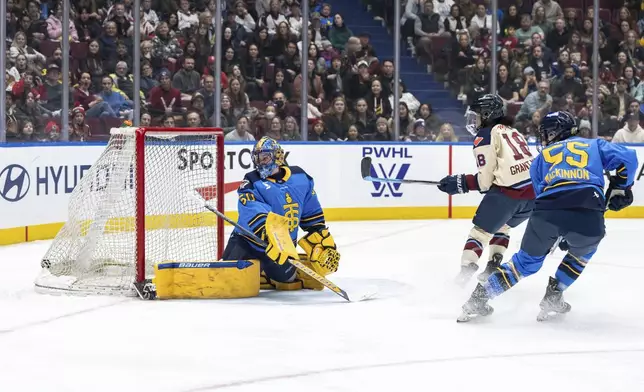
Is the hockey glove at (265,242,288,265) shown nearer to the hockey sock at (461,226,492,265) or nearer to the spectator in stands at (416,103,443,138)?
the hockey sock at (461,226,492,265)

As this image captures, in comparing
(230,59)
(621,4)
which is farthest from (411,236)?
(621,4)

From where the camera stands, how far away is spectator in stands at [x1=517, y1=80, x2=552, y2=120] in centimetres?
1166

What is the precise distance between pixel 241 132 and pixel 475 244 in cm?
457

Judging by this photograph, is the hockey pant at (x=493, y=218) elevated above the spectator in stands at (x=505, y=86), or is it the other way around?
the spectator in stands at (x=505, y=86)

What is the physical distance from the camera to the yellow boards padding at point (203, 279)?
5914mm

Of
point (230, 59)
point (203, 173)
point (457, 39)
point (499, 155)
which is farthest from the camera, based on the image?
point (457, 39)

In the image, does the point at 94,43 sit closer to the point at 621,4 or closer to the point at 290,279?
the point at 290,279

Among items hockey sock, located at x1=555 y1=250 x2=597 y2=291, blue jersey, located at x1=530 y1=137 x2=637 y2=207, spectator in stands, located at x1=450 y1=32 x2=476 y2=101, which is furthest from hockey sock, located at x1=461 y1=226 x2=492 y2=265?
spectator in stands, located at x1=450 y1=32 x2=476 y2=101

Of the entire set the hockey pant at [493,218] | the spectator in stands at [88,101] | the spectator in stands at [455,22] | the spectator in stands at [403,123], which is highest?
the spectator in stands at [455,22]

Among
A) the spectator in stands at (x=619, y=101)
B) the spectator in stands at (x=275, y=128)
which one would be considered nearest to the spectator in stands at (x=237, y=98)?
the spectator in stands at (x=275, y=128)

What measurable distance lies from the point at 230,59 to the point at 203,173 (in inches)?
160

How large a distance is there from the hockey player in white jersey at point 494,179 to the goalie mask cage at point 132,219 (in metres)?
1.43

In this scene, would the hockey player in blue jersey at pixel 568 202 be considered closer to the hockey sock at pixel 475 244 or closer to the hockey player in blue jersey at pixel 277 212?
the hockey player in blue jersey at pixel 277 212

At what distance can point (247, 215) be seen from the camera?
5988 mm
